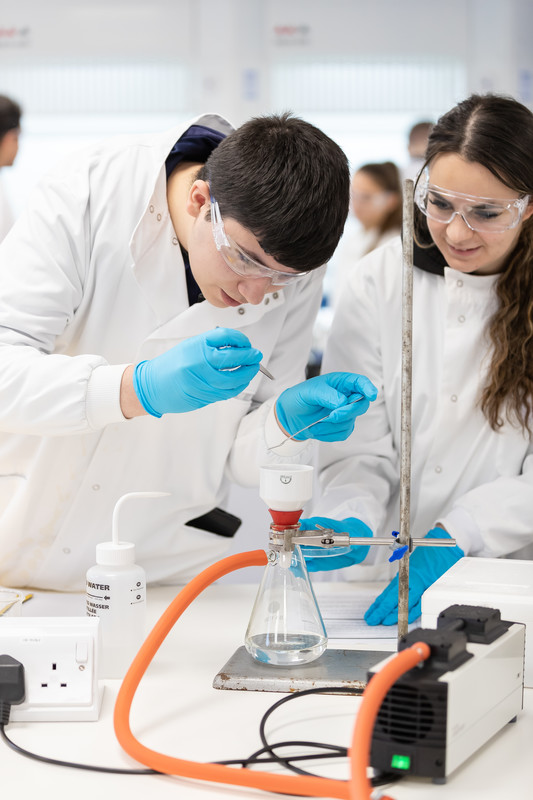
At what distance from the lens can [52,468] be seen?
1665 mm

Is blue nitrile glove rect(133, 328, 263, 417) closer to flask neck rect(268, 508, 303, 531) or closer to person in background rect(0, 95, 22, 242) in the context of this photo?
flask neck rect(268, 508, 303, 531)

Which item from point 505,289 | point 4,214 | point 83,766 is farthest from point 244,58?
point 83,766

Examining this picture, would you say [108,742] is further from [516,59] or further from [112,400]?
[516,59]

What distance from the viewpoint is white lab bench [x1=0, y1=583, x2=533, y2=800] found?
0.94 metres

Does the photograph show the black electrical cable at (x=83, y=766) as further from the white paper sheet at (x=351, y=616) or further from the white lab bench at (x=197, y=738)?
the white paper sheet at (x=351, y=616)

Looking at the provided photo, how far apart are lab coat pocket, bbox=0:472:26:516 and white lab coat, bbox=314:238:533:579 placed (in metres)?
0.64

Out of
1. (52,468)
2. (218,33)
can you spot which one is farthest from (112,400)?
(218,33)

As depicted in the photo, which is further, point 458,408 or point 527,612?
point 458,408

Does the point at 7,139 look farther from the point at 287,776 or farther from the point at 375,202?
the point at 287,776

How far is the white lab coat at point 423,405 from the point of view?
6.04ft

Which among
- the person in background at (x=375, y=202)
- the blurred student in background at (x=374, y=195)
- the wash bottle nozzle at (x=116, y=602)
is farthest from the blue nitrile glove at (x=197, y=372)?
the blurred student in background at (x=374, y=195)

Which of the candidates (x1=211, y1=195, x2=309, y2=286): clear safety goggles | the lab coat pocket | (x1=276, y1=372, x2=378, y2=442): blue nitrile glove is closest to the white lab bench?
(x1=276, y1=372, x2=378, y2=442): blue nitrile glove

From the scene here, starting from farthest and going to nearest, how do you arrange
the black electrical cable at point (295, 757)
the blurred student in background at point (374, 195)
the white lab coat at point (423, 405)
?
the blurred student in background at point (374, 195) < the white lab coat at point (423, 405) < the black electrical cable at point (295, 757)

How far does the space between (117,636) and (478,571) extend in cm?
59
